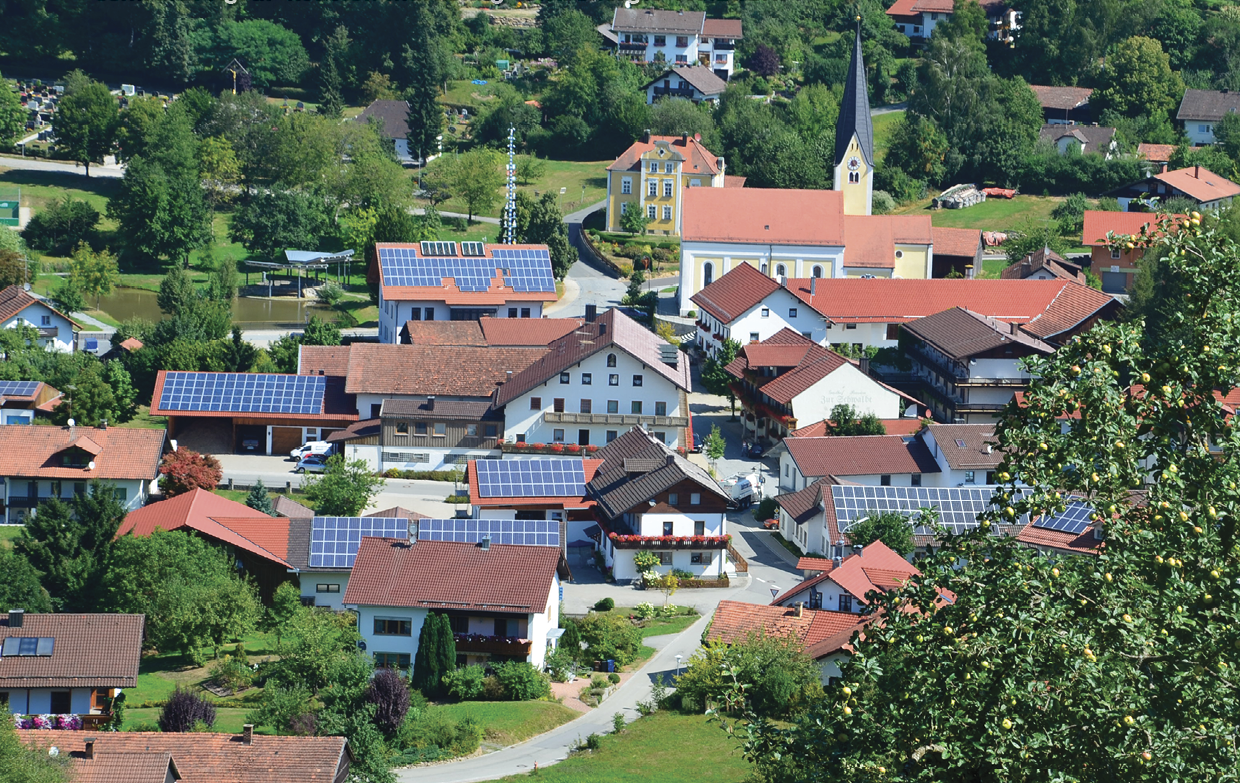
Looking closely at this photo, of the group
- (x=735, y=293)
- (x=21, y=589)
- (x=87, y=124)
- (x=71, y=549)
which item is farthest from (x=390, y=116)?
(x=21, y=589)

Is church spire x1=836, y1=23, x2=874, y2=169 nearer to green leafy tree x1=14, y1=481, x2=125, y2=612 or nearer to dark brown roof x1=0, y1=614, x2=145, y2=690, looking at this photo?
green leafy tree x1=14, y1=481, x2=125, y2=612

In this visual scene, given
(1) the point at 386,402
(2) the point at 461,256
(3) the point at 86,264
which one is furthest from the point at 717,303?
(3) the point at 86,264

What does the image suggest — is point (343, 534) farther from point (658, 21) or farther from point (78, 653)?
point (658, 21)

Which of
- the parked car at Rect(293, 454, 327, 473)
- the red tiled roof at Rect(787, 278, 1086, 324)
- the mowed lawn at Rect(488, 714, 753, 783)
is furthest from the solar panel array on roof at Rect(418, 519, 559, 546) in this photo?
the red tiled roof at Rect(787, 278, 1086, 324)

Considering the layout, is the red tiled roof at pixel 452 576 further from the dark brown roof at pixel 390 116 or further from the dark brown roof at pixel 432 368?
the dark brown roof at pixel 390 116

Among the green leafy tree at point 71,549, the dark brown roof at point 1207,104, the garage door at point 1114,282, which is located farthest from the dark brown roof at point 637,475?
the dark brown roof at point 1207,104

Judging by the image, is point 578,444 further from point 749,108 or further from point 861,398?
point 749,108
